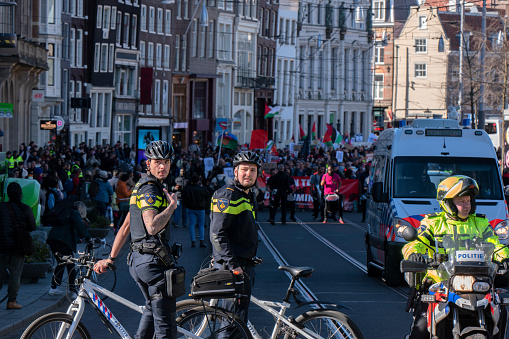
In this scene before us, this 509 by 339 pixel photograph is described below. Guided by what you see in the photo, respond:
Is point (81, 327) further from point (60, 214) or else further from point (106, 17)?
point (106, 17)

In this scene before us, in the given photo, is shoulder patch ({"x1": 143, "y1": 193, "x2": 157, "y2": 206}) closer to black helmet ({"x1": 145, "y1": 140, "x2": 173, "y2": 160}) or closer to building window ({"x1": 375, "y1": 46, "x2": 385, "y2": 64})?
black helmet ({"x1": 145, "y1": 140, "x2": 173, "y2": 160})

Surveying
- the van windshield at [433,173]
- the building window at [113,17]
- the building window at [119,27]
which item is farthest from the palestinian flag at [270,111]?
the van windshield at [433,173]

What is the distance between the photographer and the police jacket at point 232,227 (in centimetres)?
815

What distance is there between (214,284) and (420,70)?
338ft

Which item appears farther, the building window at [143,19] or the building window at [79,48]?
the building window at [143,19]

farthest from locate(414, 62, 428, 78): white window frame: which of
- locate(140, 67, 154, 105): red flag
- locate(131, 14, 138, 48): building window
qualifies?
locate(131, 14, 138, 48): building window

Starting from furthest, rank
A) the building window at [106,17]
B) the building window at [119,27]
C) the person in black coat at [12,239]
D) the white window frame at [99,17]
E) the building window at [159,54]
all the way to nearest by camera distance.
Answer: the building window at [159,54], the building window at [119,27], the building window at [106,17], the white window frame at [99,17], the person in black coat at [12,239]

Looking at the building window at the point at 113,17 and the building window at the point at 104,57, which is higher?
the building window at the point at 113,17

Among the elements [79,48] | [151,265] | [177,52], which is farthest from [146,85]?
[151,265]

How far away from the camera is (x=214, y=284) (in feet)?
25.8

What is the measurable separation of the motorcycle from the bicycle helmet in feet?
0.76

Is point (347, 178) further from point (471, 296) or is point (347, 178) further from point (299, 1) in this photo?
point (299, 1)

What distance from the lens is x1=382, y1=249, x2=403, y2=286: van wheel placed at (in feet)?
51.4

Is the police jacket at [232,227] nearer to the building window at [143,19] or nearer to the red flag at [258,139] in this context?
the red flag at [258,139]
